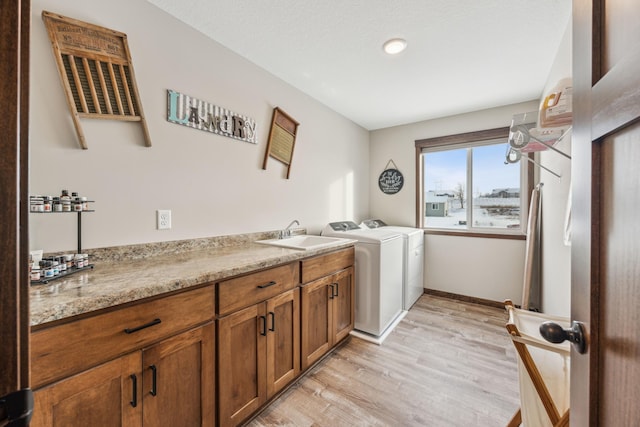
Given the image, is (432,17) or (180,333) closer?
(180,333)

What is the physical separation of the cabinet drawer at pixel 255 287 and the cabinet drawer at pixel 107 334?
0.12m

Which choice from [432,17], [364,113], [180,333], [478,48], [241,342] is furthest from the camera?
[364,113]

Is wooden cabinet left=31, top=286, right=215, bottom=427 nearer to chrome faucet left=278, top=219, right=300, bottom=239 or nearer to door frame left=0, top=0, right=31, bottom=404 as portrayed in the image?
door frame left=0, top=0, right=31, bottom=404

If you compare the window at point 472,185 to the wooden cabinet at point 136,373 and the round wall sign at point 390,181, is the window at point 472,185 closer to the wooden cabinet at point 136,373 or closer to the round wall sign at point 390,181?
the round wall sign at point 390,181

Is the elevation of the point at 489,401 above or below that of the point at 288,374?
below

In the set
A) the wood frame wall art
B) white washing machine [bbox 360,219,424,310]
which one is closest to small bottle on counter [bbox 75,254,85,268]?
the wood frame wall art

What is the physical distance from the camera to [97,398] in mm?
856

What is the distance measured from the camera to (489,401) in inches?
62.9

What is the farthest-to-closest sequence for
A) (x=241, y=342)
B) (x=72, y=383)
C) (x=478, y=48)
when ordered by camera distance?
(x=478, y=48), (x=241, y=342), (x=72, y=383)

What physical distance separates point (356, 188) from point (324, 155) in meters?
0.86

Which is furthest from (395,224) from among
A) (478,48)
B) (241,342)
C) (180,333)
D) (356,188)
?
(180,333)

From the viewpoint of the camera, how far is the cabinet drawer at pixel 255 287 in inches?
48.7

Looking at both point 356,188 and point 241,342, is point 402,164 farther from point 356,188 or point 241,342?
point 241,342

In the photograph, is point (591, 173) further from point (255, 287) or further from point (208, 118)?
point (208, 118)
